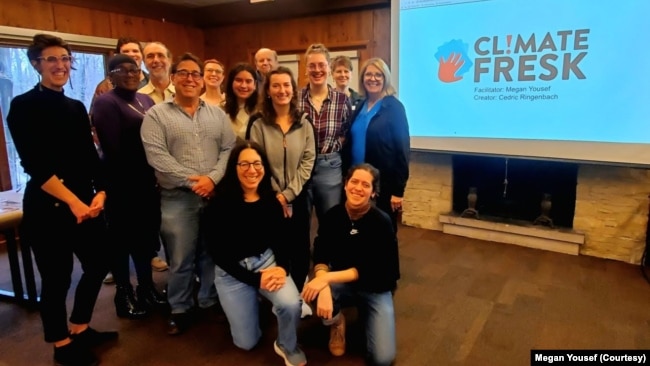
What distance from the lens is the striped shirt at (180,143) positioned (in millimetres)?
1984

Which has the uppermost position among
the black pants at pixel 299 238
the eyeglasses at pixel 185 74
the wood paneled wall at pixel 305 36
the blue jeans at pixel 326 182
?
the wood paneled wall at pixel 305 36

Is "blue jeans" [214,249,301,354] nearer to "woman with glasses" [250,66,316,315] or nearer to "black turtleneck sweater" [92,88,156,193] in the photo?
"woman with glasses" [250,66,316,315]

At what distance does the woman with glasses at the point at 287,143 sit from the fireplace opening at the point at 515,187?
2016 mm

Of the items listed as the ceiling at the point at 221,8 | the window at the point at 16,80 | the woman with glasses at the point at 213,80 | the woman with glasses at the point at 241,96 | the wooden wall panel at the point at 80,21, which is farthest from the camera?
the ceiling at the point at 221,8

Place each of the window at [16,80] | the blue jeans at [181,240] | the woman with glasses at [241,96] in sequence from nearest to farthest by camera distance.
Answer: the blue jeans at [181,240]
the woman with glasses at [241,96]
the window at [16,80]

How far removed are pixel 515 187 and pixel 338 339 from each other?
234 centimetres

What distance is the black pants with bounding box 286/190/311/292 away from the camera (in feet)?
7.05

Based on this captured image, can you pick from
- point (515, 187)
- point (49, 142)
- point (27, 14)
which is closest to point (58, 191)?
point (49, 142)

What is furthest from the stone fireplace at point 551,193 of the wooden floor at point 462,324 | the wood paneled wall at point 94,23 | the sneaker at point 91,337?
the wood paneled wall at point 94,23

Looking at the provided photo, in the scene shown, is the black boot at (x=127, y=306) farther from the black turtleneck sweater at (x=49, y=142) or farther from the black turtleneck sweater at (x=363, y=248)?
the black turtleneck sweater at (x=363, y=248)

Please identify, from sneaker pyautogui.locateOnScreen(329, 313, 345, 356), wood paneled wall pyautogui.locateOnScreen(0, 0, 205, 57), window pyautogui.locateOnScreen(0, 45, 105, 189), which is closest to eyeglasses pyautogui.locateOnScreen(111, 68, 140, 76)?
sneaker pyautogui.locateOnScreen(329, 313, 345, 356)

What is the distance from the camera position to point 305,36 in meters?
4.67

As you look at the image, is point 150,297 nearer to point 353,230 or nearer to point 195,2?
point 353,230

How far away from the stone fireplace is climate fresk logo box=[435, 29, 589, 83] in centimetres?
73
